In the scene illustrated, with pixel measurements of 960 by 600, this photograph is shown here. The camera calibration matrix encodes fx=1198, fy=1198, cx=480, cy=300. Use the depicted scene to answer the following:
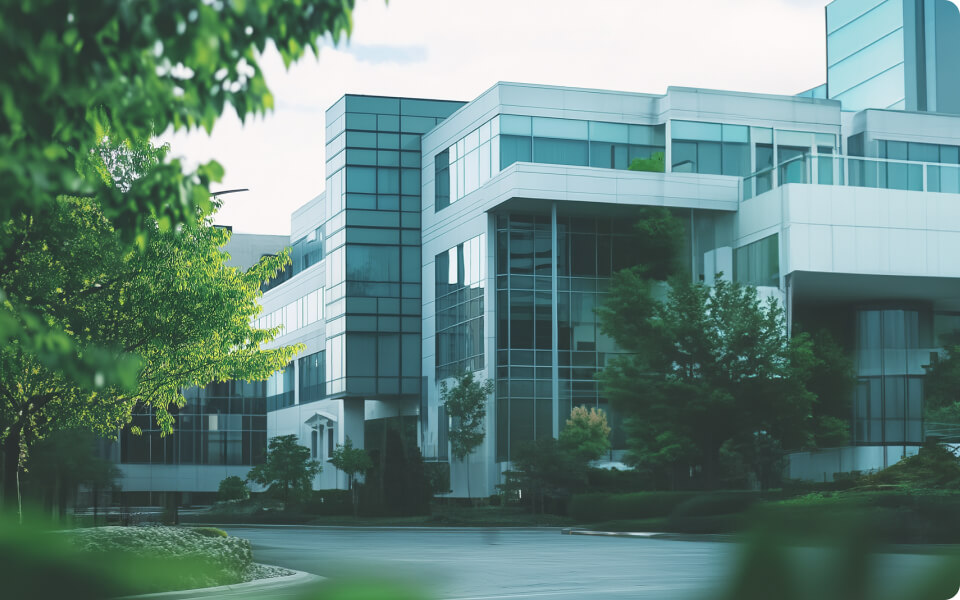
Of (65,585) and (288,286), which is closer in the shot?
(65,585)

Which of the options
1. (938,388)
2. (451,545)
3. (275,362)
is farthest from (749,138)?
(275,362)

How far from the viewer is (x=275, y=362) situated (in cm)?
2761

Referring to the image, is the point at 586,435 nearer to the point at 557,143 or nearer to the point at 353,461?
the point at 353,461

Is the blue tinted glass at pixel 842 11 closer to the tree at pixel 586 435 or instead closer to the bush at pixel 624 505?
the tree at pixel 586 435

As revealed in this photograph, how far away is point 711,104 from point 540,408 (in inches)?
580

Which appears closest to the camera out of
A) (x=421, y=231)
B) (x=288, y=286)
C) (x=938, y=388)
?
(x=938, y=388)

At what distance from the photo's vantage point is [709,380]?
38656 mm

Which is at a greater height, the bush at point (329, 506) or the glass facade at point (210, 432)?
the glass facade at point (210, 432)

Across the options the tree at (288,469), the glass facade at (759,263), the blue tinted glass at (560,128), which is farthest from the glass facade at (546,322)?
the tree at (288,469)

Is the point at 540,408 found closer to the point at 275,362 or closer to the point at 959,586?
the point at 275,362

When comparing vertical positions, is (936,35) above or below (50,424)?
above

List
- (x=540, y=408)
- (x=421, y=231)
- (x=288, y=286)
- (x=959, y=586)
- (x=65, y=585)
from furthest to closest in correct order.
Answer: (x=288, y=286)
(x=421, y=231)
(x=540, y=408)
(x=959, y=586)
(x=65, y=585)

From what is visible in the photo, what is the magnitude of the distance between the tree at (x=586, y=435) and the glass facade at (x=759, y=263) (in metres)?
7.74

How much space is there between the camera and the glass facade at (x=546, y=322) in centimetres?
4894
